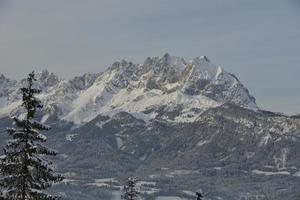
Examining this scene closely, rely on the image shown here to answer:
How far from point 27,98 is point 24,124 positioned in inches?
52.8

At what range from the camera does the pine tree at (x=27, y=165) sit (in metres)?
39.4

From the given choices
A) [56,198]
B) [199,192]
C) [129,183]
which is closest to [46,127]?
[56,198]

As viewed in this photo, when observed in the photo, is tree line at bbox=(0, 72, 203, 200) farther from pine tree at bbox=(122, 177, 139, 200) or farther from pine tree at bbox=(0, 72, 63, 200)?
pine tree at bbox=(122, 177, 139, 200)

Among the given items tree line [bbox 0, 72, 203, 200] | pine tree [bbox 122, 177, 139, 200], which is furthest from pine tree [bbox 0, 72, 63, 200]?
pine tree [bbox 122, 177, 139, 200]

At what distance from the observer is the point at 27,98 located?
40156 mm

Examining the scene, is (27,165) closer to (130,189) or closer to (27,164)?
(27,164)

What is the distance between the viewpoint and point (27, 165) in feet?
130

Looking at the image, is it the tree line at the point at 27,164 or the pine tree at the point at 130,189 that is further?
the pine tree at the point at 130,189

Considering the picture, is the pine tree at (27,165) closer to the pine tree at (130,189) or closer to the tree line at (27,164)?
the tree line at (27,164)

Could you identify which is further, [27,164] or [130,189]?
[130,189]

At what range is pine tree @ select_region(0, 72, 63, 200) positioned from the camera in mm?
39438

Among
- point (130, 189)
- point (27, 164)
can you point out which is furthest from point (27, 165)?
point (130, 189)

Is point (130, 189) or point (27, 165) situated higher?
point (27, 165)

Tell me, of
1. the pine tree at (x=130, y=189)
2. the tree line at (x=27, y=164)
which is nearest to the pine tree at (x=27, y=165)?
the tree line at (x=27, y=164)
